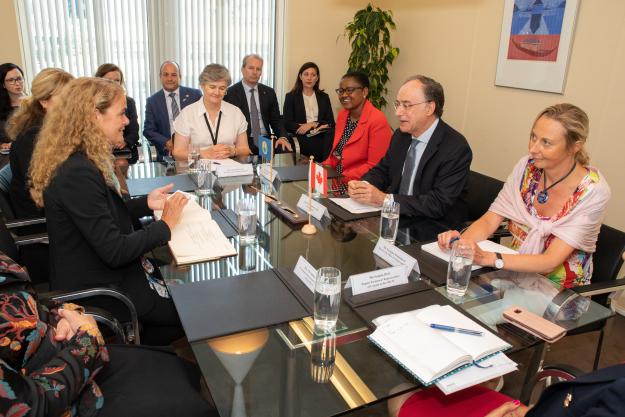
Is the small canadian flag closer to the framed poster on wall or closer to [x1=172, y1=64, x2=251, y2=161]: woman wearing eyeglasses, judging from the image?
[x1=172, y1=64, x2=251, y2=161]: woman wearing eyeglasses

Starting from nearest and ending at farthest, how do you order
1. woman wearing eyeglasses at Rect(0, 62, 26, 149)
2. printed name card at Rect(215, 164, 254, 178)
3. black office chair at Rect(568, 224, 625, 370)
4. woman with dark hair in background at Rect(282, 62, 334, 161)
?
black office chair at Rect(568, 224, 625, 370) → printed name card at Rect(215, 164, 254, 178) → woman wearing eyeglasses at Rect(0, 62, 26, 149) → woman with dark hair in background at Rect(282, 62, 334, 161)

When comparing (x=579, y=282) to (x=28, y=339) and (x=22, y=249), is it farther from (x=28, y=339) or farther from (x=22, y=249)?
(x=22, y=249)

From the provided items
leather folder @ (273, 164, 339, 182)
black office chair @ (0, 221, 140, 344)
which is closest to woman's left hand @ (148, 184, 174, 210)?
black office chair @ (0, 221, 140, 344)

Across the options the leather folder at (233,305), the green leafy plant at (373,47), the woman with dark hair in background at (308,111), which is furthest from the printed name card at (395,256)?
the green leafy plant at (373,47)

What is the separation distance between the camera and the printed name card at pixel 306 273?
55.0 inches

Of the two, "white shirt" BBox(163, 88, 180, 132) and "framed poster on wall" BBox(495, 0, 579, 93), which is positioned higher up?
"framed poster on wall" BBox(495, 0, 579, 93)

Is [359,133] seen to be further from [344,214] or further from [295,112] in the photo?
[295,112]

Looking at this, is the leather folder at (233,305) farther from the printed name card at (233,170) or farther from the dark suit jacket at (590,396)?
the printed name card at (233,170)

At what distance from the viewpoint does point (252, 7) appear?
5.03m

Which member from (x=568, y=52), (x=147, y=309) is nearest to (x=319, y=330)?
(x=147, y=309)

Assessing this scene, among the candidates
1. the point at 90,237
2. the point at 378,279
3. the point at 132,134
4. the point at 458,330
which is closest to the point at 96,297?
the point at 90,237

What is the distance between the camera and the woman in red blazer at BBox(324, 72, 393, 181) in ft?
10.1

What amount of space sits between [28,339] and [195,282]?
0.46 metres

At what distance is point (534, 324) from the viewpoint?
4.12ft
